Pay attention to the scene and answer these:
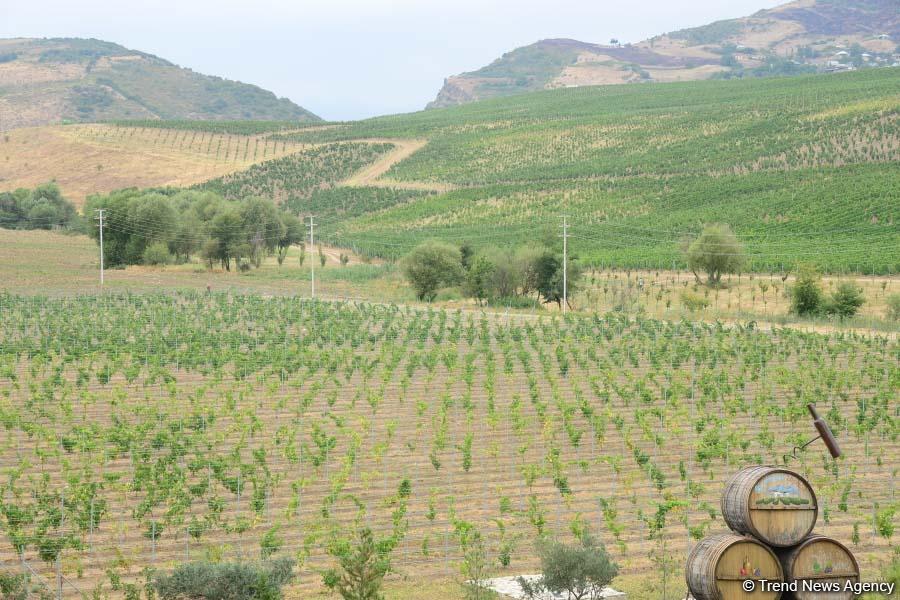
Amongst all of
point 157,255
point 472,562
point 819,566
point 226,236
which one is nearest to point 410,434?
point 472,562

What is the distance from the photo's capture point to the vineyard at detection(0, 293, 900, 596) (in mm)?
20812

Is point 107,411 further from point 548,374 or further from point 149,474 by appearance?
point 548,374

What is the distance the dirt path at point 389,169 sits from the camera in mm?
122325

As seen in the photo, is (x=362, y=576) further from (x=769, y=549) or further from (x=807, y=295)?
(x=807, y=295)

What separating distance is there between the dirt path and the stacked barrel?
105382mm

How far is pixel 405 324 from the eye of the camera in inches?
1820

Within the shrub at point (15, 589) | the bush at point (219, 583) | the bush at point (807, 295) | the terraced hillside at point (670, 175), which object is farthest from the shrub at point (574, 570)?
the terraced hillside at point (670, 175)

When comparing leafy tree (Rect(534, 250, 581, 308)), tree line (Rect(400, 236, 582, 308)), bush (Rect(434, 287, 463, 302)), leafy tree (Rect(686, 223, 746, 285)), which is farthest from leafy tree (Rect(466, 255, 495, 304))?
leafy tree (Rect(686, 223, 746, 285))

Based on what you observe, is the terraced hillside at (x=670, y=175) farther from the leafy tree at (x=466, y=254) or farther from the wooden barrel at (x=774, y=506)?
the wooden barrel at (x=774, y=506)

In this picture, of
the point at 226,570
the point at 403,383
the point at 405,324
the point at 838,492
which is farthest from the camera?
the point at 405,324

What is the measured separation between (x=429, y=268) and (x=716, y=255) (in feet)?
51.6

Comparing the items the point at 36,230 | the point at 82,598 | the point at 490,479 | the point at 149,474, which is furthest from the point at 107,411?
the point at 36,230

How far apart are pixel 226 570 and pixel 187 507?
6.93 m

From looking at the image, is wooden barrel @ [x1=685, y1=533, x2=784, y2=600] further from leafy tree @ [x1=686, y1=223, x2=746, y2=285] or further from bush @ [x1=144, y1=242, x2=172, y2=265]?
bush @ [x1=144, y1=242, x2=172, y2=265]
